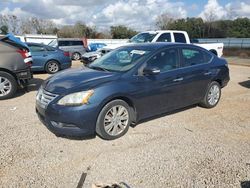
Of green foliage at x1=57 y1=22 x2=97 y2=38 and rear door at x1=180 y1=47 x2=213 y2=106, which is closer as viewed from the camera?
rear door at x1=180 y1=47 x2=213 y2=106

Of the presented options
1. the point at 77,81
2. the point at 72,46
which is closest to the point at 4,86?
the point at 77,81

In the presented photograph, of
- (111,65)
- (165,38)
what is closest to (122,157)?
(111,65)

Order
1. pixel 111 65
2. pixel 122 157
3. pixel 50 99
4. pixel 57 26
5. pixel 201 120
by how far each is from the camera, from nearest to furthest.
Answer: pixel 122 157
pixel 50 99
pixel 111 65
pixel 201 120
pixel 57 26

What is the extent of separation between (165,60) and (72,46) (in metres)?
16.5

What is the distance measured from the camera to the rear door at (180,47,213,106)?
18.0ft

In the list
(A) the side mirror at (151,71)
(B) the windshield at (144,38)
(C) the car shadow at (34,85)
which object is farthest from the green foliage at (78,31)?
(A) the side mirror at (151,71)

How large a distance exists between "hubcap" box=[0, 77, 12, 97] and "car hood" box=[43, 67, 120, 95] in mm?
2933

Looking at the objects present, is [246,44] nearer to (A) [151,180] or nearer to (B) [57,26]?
(A) [151,180]

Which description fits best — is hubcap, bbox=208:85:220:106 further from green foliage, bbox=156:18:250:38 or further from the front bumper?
green foliage, bbox=156:18:250:38

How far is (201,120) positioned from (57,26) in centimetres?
5362

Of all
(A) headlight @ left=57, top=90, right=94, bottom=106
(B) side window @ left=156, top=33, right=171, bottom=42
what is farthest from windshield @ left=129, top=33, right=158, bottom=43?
(A) headlight @ left=57, top=90, right=94, bottom=106

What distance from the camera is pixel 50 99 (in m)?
4.23

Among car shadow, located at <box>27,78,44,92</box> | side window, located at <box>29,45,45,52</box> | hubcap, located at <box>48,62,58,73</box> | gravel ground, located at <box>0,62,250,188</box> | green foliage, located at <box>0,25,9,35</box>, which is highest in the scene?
green foliage, located at <box>0,25,9,35</box>

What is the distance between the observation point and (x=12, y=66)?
23.5ft
